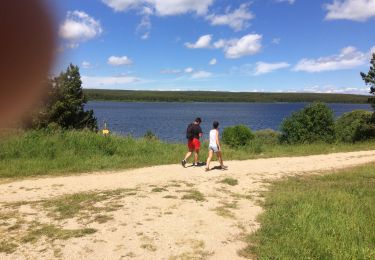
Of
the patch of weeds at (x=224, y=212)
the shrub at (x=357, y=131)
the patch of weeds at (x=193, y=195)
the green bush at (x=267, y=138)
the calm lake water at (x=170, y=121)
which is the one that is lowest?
the calm lake water at (x=170, y=121)

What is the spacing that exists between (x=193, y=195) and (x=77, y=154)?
22.3 feet

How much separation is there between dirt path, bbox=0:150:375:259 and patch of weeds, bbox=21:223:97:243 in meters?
0.01

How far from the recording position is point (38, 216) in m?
7.13

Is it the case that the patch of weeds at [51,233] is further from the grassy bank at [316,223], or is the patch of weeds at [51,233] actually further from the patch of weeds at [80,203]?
the grassy bank at [316,223]

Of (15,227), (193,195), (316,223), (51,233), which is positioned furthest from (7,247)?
(316,223)

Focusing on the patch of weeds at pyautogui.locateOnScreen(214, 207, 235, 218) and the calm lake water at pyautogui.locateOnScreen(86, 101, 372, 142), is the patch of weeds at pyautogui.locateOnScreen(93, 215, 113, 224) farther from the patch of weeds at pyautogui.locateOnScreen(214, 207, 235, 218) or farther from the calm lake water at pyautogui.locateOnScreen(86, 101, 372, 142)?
the calm lake water at pyautogui.locateOnScreen(86, 101, 372, 142)

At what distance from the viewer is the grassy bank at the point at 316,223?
5.42 meters

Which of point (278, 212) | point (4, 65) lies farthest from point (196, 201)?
point (4, 65)

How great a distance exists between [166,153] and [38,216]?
9.45 metres

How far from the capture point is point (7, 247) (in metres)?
5.47

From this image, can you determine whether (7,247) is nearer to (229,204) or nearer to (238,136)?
(229,204)

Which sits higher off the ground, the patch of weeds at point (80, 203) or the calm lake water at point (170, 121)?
the patch of weeds at point (80, 203)

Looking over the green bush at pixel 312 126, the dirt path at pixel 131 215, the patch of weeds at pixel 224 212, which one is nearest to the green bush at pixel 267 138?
the green bush at pixel 312 126

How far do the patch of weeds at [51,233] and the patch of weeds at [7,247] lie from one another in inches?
8.4
